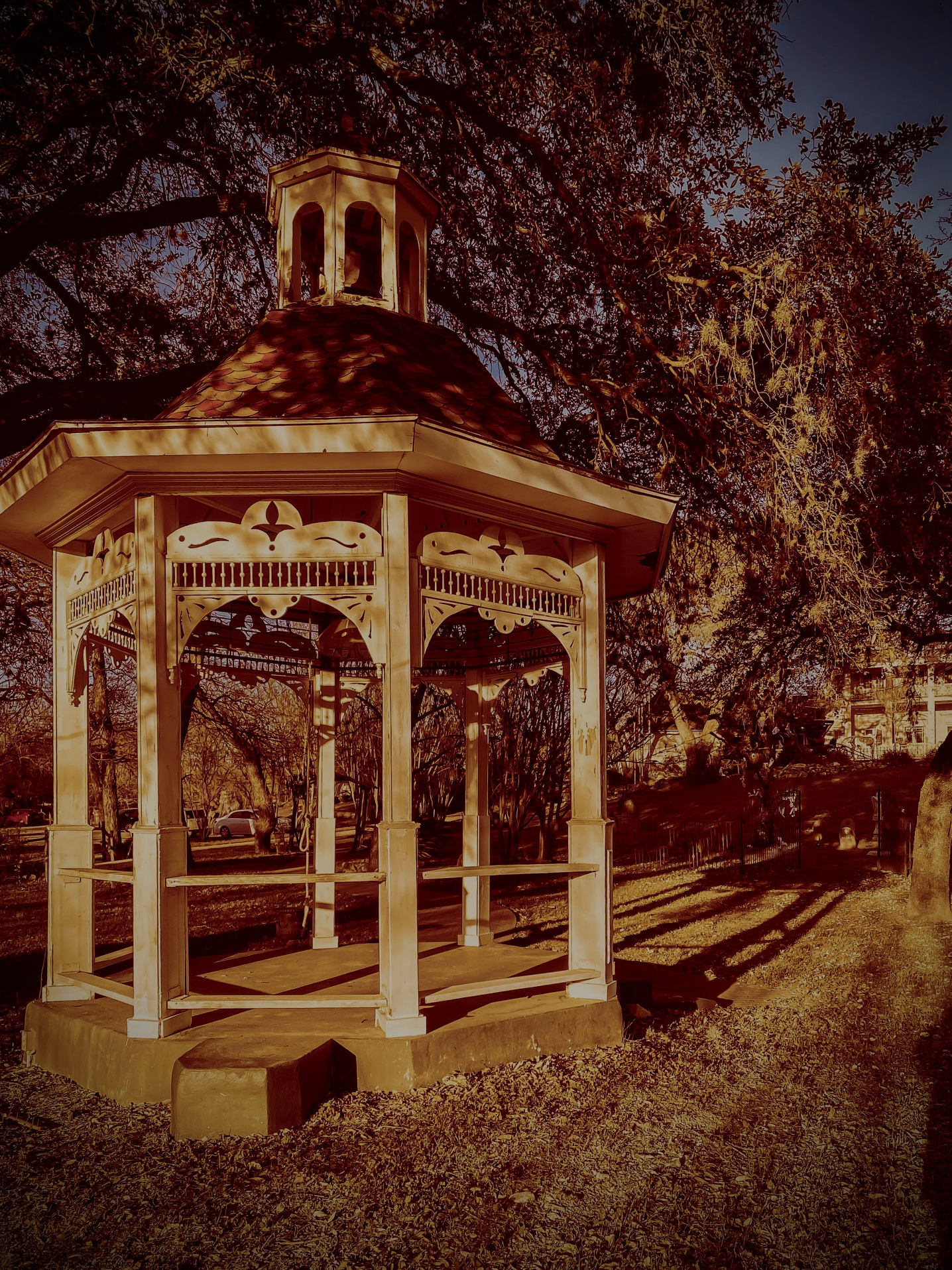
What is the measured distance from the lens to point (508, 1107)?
229 inches

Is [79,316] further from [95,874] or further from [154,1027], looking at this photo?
[154,1027]

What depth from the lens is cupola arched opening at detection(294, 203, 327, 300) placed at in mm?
9039

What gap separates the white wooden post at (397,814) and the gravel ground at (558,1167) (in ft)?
1.78

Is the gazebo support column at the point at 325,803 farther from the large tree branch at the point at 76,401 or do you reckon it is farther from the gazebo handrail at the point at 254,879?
the large tree branch at the point at 76,401

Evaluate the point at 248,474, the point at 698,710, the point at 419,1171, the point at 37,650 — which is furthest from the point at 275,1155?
the point at 698,710

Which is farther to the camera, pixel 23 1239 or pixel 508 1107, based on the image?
pixel 508 1107

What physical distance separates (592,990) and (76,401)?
7.34 meters

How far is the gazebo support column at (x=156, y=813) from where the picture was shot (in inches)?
241

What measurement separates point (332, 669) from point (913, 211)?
802 cm

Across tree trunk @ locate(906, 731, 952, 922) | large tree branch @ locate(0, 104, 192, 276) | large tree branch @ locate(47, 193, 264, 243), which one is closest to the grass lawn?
tree trunk @ locate(906, 731, 952, 922)

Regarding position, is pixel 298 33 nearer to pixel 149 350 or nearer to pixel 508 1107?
pixel 149 350

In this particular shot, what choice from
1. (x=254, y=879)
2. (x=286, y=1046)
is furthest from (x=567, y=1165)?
(x=254, y=879)

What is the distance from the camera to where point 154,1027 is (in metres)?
6.09

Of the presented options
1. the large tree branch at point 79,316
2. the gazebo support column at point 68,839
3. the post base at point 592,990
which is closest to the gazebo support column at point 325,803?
the gazebo support column at point 68,839
